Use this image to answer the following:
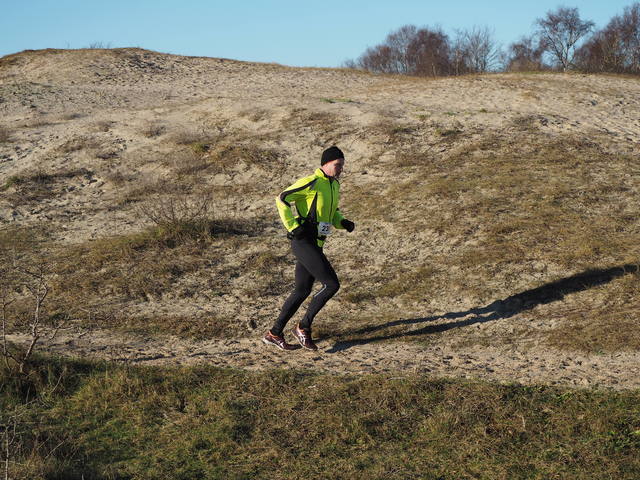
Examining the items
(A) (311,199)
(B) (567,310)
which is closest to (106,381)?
(A) (311,199)

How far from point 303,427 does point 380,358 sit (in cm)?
166

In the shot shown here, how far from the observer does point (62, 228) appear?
11914mm

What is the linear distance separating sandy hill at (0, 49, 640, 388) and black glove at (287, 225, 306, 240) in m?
1.22

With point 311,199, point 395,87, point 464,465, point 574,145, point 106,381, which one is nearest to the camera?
point 464,465

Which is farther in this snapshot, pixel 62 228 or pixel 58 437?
pixel 62 228

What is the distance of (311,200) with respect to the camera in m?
6.48

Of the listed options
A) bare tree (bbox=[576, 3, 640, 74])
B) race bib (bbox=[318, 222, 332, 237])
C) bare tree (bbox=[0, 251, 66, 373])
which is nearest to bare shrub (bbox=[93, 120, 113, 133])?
bare tree (bbox=[0, 251, 66, 373])

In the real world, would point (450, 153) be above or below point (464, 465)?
above

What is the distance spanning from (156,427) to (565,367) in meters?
3.66

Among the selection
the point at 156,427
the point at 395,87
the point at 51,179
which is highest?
the point at 395,87

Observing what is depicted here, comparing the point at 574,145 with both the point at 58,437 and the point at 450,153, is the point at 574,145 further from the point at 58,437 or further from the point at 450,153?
the point at 58,437

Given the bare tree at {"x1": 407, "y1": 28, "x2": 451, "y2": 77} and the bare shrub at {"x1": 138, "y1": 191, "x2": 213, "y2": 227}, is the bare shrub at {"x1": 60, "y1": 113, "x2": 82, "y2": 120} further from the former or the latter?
the bare tree at {"x1": 407, "y1": 28, "x2": 451, "y2": 77}

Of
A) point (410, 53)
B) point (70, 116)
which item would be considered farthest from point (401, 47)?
point (70, 116)

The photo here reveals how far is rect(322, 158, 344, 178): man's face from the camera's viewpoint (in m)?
6.40
